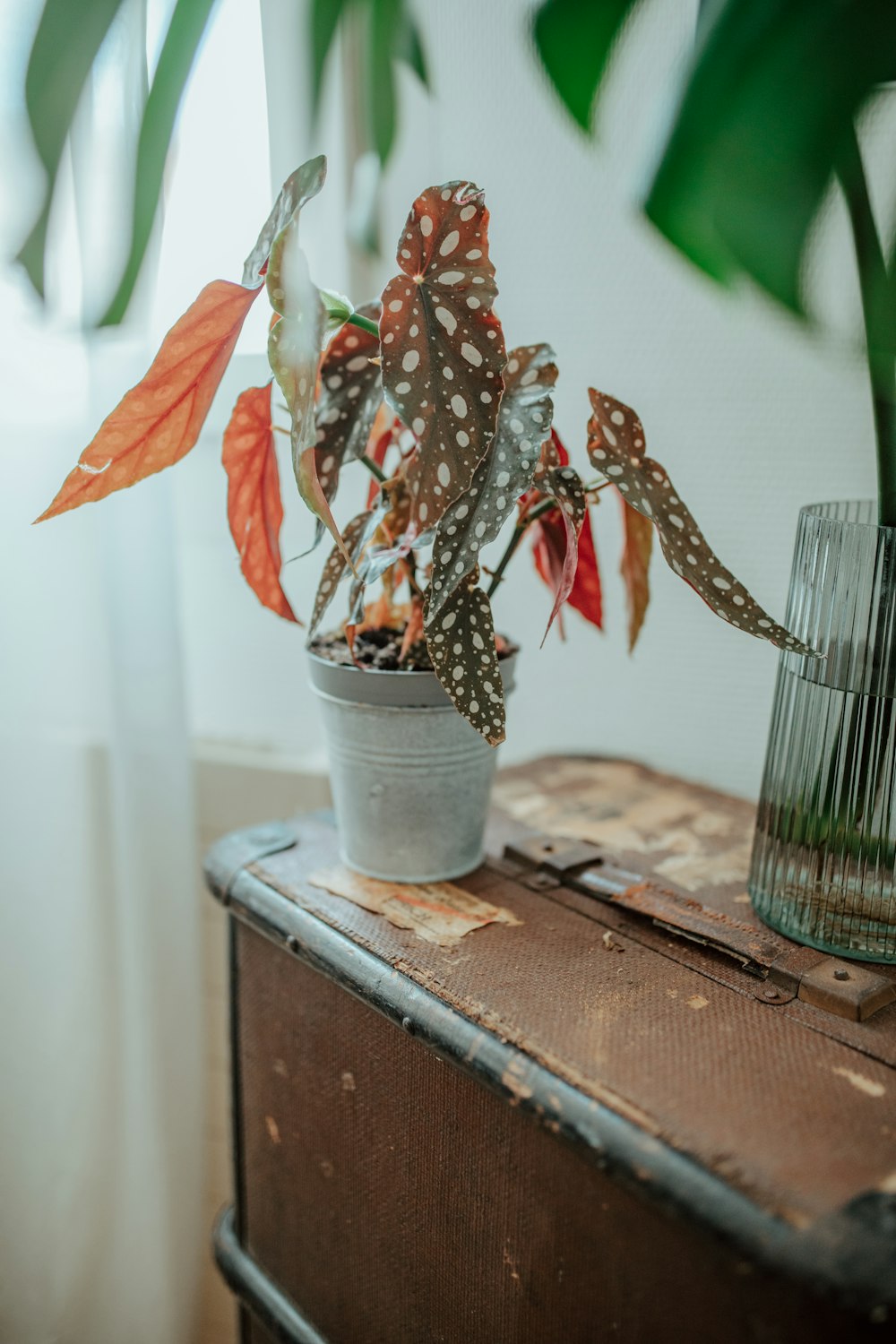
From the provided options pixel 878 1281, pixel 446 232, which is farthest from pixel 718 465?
pixel 878 1281

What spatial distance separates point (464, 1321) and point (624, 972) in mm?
236

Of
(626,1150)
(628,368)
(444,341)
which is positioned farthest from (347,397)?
(626,1150)

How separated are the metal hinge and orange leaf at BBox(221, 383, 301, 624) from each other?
0.92ft

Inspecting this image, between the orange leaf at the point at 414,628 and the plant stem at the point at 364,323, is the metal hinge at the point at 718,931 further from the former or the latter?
the plant stem at the point at 364,323

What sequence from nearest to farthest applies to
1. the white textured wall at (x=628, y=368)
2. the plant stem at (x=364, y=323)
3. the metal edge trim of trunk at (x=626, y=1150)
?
the metal edge trim of trunk at (x=626, y=1150)
the plant stem at (x=364, y=323)
the white textured wall at (x=628, y=368)

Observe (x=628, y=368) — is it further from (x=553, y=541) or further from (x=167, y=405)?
(x=167, y=405)

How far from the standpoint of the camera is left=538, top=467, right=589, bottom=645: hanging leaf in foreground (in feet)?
2.04

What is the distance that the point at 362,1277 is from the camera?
0.74m

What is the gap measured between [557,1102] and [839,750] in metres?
0.29

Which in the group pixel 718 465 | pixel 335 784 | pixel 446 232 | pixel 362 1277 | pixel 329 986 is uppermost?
pixel 446 232

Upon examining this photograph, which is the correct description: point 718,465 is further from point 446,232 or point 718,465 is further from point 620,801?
point 446,232

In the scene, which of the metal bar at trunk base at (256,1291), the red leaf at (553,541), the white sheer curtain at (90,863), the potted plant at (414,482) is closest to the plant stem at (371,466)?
the potted plant at (414,482)

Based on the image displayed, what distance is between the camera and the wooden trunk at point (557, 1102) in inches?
19.3

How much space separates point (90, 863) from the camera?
106 centimetres
